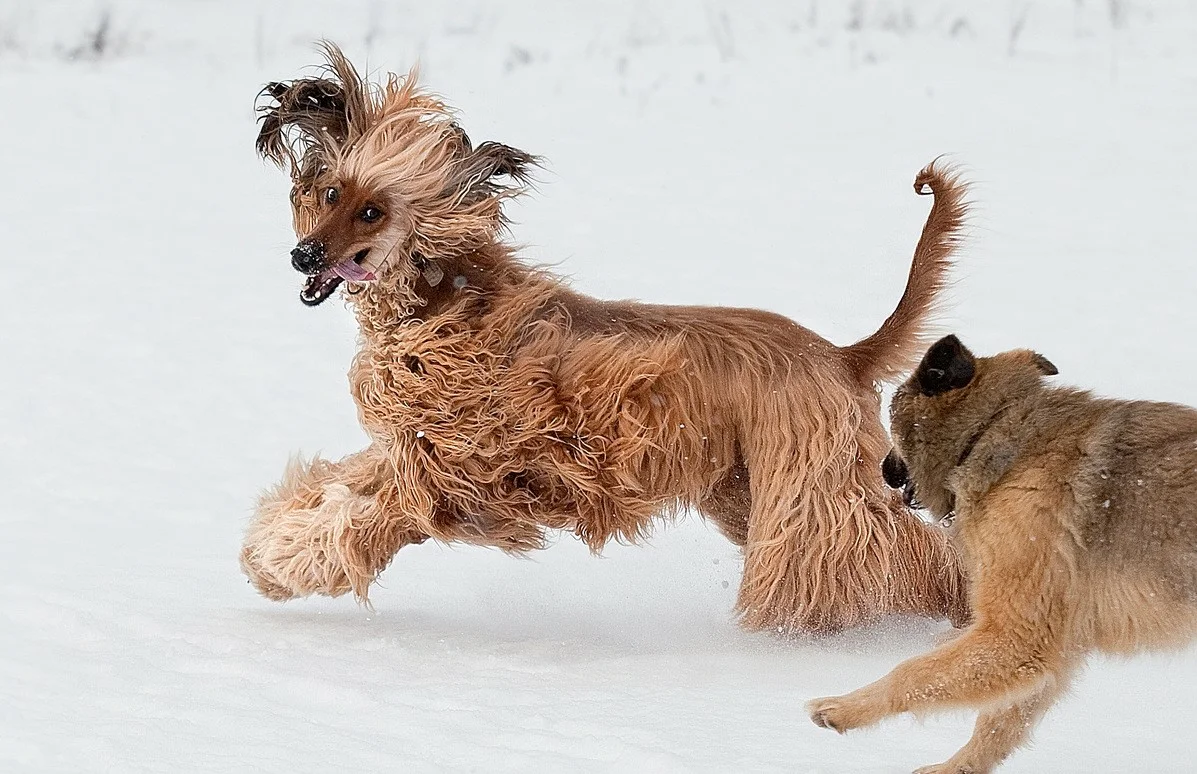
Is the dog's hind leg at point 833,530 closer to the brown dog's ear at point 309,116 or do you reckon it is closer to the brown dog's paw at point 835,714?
the brown dog's paw at point 835,714

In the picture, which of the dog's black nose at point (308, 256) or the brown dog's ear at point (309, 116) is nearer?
the dog's black nose at point (308, 256)

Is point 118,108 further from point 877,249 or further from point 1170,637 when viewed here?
point 1170,637

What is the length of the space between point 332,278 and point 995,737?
205cm

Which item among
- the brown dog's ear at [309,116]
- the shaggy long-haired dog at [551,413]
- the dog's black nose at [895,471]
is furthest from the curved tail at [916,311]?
the brown dog's ear at [309,116]

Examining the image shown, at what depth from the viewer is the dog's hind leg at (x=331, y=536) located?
14.2 feet

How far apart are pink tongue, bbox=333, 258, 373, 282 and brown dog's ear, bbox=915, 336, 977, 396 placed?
160cm

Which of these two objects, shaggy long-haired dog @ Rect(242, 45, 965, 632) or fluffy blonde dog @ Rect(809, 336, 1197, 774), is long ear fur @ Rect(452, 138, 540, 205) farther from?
fluffy blonde dog @ Rect(809, 336, 1197, 774)

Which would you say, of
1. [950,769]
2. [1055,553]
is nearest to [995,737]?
[950,769]

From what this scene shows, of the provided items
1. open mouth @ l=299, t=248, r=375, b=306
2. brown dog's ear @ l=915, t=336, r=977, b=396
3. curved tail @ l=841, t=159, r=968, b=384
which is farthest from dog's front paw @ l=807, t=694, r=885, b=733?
open mouth @ l=299, t=248, r=375, b=306

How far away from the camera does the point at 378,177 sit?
4.34 metres

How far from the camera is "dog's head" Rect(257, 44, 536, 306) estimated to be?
4266 millimetres

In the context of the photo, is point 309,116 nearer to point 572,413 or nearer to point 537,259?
point 572,413

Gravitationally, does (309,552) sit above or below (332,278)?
below

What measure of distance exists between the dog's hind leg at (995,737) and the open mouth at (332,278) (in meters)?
1.95
